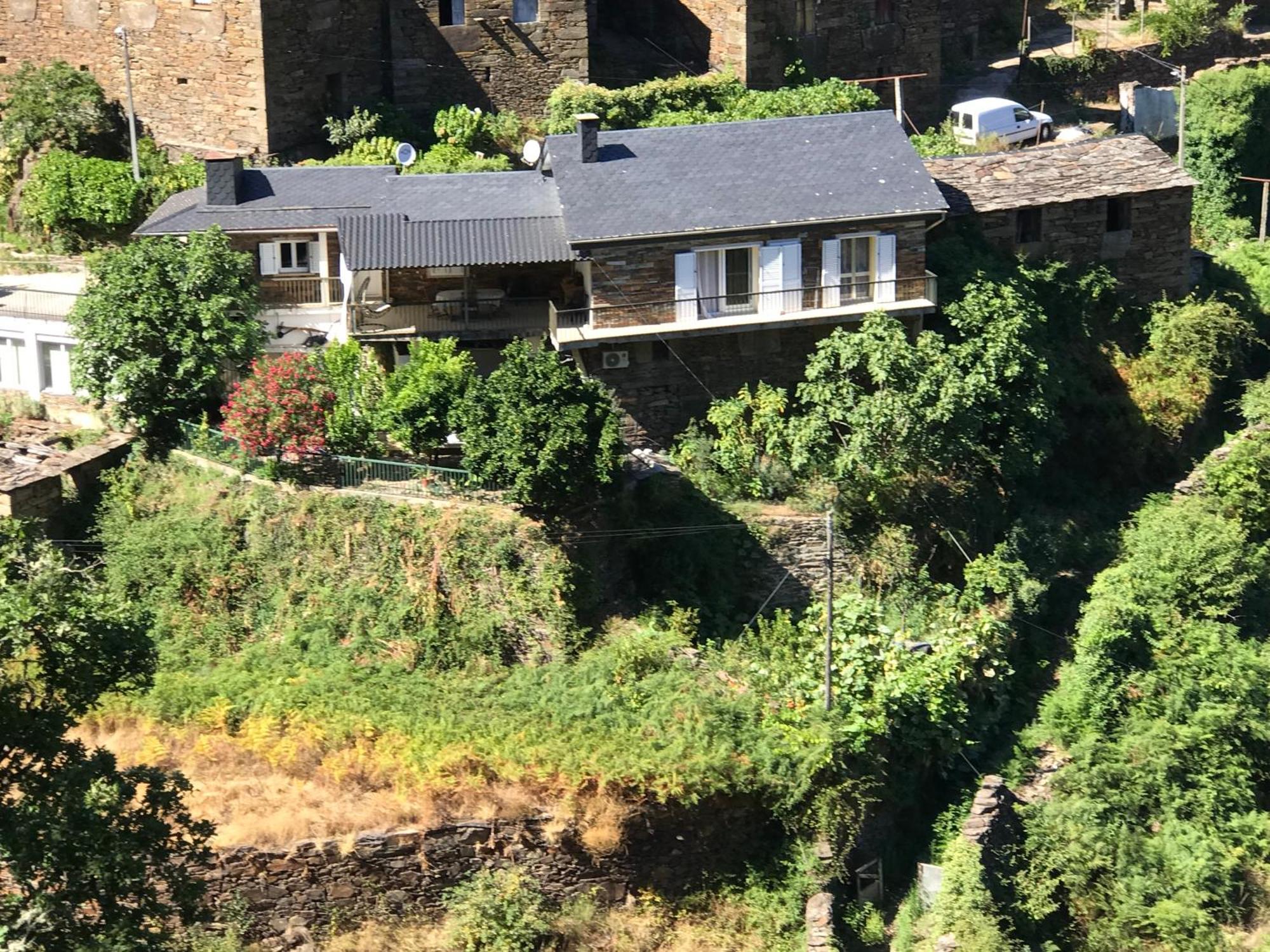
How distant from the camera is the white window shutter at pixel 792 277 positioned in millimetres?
38438

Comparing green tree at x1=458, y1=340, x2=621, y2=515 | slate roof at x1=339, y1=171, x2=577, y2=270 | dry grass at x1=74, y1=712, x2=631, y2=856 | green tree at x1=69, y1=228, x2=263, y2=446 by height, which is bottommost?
dry grass at x1=74, y1=712, x2=631, y2=856

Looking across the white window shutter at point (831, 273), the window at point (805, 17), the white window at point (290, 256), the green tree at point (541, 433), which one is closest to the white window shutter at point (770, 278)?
the white window shutter at point (831, 273)

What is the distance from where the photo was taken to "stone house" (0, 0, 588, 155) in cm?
4569

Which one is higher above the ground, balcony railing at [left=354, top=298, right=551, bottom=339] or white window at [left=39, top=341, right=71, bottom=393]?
balcony railing at [left=354, top=298, right=551, bottom=339]

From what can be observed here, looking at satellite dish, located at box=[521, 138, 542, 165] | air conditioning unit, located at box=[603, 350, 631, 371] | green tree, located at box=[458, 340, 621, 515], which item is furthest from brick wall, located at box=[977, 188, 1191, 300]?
green tree, located at box=[458, 340, 621, 515]

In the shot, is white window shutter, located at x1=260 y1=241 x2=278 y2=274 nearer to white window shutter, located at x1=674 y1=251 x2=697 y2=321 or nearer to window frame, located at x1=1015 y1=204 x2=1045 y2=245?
white window shutter, located at x1=674 y1=251 x2=697 y2=321

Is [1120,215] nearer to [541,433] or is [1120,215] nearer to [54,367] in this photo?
[541,433]

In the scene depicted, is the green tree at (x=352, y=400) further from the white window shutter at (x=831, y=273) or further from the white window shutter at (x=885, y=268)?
the white window shutter at (x=885, y=268)

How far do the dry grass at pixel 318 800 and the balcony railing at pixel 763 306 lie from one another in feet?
27.0

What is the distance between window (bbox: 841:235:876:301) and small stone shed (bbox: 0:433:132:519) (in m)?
11.7

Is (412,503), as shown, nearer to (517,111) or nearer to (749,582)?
(749,582)

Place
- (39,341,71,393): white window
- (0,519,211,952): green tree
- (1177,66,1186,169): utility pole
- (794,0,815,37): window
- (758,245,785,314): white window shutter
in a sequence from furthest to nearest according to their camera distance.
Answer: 1. (1177,66,1186,169): utility pole
2. (794,0,815,37): window
3. (39,341,71,393): white window
4. (758,245,785,314): white window shutter
5. (0,519,211,952): green tree

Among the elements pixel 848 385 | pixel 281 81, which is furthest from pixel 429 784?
pixel 281 81

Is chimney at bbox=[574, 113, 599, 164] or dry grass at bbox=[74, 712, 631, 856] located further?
chimney at bbox=[574, 113, 599, 164]
